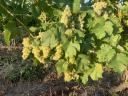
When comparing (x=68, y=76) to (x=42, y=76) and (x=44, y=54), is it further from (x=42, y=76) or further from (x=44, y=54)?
(x=42, y=76)

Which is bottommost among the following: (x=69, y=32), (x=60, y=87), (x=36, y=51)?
(x=60, y=87)

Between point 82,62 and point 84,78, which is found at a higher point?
point 82,62

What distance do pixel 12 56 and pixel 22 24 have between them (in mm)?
6001

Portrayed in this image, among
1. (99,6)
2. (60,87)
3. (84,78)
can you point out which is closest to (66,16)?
(99,6)

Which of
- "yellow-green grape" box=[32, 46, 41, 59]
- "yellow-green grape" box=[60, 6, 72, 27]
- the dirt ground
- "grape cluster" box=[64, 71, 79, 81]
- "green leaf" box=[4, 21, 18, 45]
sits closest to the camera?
"yellow-green grape" box=[60, 6, 72, 27]

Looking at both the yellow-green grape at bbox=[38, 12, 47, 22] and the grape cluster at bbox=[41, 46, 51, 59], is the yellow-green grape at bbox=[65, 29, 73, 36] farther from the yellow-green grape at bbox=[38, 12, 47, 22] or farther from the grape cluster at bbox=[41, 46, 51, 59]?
the yellow-green grape at bbox=[38, 12, 47, 22]

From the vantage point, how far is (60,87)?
695 cm

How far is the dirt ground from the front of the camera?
6.64m

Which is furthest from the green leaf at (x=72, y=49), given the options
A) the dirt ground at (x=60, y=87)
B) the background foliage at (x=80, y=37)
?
the dirt ground at (x=60, y=87)

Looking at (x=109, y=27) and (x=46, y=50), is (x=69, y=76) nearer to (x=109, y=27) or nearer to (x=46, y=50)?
(x=46, y=50)

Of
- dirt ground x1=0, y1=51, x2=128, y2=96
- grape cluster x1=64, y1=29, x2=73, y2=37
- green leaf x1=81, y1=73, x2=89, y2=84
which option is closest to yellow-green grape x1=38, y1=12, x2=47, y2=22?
grape cluster x1=64, y1=29, x2=73, y2=37

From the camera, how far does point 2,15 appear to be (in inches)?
125

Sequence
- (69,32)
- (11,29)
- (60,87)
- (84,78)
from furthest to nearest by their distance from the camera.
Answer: (60,87), (11,29), (84,78), (69,32)

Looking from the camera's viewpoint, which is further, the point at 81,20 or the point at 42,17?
the point at 42,17
